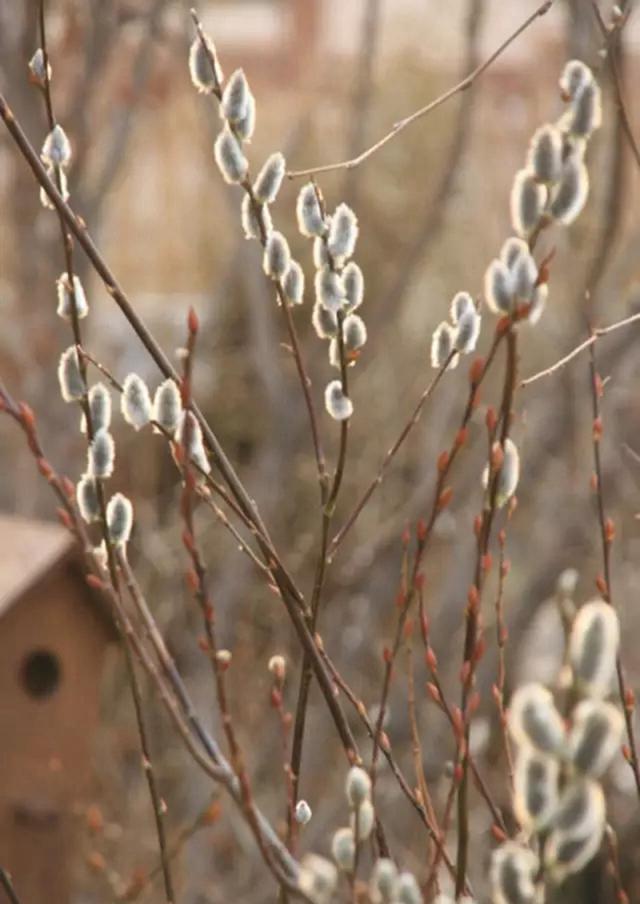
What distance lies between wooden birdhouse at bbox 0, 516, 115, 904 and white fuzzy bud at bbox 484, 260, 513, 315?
1.15 meters

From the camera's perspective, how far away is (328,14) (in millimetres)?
6547

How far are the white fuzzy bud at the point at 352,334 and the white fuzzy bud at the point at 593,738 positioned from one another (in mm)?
365

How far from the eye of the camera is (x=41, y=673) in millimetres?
1870

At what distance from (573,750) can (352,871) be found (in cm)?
16

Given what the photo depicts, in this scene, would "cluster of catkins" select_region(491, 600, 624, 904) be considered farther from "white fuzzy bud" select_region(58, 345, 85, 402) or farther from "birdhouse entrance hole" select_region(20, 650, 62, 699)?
"birdhouse entrance hole" select_region(20, 650, 62, 699)

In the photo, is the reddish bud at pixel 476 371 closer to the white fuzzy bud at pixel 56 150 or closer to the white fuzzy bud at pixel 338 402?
the white fuzzy bud at pixel 338 402

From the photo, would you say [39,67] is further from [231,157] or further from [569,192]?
[569,192]

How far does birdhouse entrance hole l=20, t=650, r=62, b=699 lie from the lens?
6.02 ft

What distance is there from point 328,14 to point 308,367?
4656 millimetres

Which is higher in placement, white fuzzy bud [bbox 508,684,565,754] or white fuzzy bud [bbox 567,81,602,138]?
white fuzzy bud [bbox 567,81,602,138]

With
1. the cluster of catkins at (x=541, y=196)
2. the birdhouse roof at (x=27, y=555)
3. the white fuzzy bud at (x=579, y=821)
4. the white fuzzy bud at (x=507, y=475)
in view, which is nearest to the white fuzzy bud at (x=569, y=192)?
the cluster of catkins at (x=541, y=196)

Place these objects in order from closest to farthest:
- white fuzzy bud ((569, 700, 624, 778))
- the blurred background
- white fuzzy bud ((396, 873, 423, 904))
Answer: white fuzzy bud ((569, 700, 624, 778)) → white fuzzy bud ((396, 873, 423, 904)) → the blurred background

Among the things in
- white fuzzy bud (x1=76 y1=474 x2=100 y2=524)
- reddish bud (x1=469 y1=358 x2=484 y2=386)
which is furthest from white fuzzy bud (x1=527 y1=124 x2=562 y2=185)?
white fuzzy bud (x1=76 y1=474 x2=100 y2=524)

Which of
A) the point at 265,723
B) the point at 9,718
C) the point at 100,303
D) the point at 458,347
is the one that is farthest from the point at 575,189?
the point at 100,303
